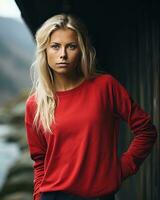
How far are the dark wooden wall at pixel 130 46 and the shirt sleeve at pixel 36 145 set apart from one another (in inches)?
65.1

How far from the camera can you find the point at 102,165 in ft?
9.39

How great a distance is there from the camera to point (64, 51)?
288 centimetres

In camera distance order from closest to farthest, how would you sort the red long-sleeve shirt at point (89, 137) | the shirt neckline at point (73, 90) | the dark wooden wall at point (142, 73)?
1. the red long-sleeve shirt at point (89, 137)
2. the shirt neckline at point (73, 90)
3. the dark wooden wall at point (142, 73)

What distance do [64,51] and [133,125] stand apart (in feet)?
1.43

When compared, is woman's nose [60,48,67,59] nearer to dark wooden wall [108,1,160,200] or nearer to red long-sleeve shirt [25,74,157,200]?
red long-sleeve shirt [25,74,157,200]

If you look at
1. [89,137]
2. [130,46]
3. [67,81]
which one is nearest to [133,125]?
[89,137]

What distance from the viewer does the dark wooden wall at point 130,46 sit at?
15.6ft

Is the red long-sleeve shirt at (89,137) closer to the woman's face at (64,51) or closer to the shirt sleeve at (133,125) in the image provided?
the shirt sleeve at (133,125)

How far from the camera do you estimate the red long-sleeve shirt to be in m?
2.85

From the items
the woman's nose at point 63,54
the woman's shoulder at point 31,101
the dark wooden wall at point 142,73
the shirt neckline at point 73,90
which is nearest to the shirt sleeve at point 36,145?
the woman's shoulder at point 31,101

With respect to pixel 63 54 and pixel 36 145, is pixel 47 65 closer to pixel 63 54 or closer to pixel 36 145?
pixel 63 54

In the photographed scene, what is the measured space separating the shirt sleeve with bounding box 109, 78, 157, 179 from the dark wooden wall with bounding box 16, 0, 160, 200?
156 centimetres

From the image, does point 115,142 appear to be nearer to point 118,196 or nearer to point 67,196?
point 67,196

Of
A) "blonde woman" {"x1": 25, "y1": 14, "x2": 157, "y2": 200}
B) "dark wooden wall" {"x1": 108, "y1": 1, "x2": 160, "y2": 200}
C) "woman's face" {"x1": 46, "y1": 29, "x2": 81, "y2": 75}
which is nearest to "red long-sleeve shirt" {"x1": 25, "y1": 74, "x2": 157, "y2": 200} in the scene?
"blonde woman" {"x1": 25, "y1": 14, "x2": 157, "y2": 200}
